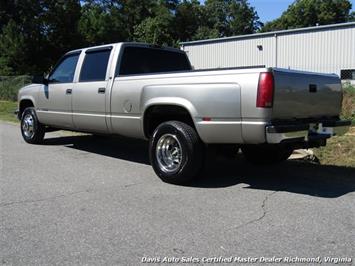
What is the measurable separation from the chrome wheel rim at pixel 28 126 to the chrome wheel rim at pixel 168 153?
4423mm

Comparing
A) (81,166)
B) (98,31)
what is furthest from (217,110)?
(98,31)

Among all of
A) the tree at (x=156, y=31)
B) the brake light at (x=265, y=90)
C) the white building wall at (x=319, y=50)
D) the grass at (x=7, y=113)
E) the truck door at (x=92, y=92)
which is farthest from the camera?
the tree at (x=156, y=31)

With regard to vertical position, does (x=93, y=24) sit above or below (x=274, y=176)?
above

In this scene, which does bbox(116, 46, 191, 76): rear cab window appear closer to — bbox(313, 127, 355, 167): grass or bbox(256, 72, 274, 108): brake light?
bbox(256, 72, 274, 108): brake light

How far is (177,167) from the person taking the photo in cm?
679

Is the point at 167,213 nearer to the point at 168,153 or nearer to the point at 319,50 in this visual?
the point at 168,153

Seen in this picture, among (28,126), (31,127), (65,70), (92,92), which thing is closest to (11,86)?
(28,126)

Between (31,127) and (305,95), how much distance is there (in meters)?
6.28

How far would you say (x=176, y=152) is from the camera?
695 cm

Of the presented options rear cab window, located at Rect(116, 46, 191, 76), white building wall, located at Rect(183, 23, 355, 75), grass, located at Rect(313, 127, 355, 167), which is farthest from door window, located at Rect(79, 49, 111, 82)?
white building wall, located at Rect(183, 23, 355, 75)

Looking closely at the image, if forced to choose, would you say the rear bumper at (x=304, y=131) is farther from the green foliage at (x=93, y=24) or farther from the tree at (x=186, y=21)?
the tree at (x=186, y=21)

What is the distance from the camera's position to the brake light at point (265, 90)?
584cm

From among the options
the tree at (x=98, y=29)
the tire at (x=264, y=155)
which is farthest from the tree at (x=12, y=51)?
the tire at (x=264, y=155)

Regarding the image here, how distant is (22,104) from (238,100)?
645 centimetres
